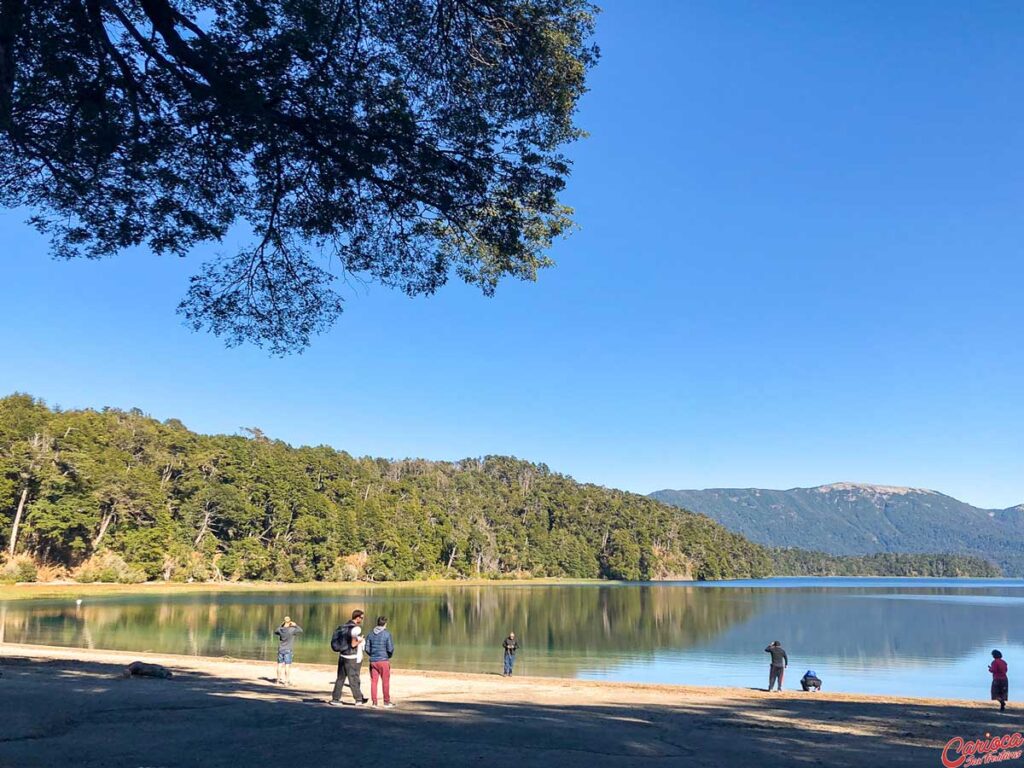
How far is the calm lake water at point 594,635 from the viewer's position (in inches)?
1235

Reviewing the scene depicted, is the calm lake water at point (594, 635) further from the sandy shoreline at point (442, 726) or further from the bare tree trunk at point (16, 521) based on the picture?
the bare tree trunk at point (16, 521)

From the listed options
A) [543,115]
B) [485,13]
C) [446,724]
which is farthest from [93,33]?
[446,724]

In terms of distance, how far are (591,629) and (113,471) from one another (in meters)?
53.7

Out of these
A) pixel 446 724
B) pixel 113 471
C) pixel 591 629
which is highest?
pixel 113 471

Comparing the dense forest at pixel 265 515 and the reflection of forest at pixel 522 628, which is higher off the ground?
the dense forest at pixel 265 515

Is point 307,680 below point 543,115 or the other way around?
below

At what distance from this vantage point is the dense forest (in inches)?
2717

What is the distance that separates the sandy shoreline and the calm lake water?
11.6 metres

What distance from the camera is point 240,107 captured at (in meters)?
9.14

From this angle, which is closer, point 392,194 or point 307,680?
point 392,194

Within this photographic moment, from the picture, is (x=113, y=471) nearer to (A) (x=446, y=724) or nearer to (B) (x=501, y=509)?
(A) (x=446, y=724)

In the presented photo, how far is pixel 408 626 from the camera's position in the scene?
46750 mm

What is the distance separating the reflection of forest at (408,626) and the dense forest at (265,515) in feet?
49.2

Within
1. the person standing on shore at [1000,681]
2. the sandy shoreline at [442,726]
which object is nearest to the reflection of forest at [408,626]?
the sandy shoreline at [442,726]
